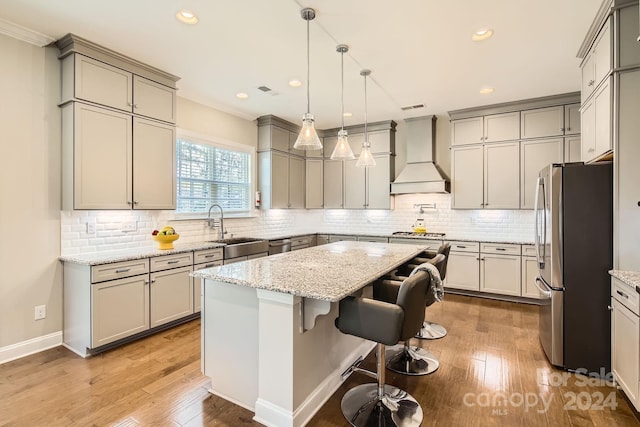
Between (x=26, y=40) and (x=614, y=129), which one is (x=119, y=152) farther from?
(x=614, y=129)

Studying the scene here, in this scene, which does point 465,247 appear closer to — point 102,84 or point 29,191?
point 102,84

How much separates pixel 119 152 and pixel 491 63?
157 inches

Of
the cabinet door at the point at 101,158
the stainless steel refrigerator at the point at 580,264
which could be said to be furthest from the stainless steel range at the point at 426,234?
the cabinet door at the point at 101,158

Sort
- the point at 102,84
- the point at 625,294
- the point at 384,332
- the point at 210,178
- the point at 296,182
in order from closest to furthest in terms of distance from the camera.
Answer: the point at 384,332 < the point at 625,294 < the point at 102,84 < the point at 210,178 < the point at 296,182

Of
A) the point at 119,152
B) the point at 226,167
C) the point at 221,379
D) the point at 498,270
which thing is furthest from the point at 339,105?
the point at 221,379

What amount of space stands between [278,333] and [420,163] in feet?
14.2

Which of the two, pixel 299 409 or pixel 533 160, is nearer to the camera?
pixel 299 409

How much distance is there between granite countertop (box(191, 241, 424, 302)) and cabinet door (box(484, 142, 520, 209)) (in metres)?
2.56

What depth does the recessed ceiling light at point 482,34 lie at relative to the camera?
2.67 metres

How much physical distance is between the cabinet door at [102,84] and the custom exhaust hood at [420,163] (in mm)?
4128

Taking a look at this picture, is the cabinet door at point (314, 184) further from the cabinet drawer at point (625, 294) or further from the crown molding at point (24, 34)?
the cabinet drawer at point (625, 294)

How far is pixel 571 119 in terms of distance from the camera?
421 cm

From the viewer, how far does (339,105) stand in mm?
4711

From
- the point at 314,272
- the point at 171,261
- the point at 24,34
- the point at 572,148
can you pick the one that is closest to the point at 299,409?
the point at 314,272
